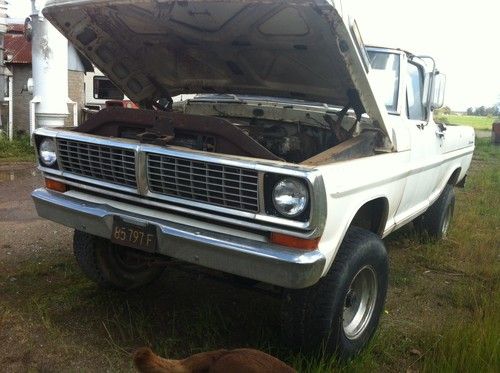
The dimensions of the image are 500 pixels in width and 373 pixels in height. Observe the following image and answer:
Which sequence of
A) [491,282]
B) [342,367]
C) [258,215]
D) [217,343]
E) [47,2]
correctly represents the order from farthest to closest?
[491,282], [47,2], [217,343], [342,367], [258,215]

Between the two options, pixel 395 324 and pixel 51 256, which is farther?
pixel 51 256

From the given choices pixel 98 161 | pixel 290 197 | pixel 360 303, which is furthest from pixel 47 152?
pixel 360 303

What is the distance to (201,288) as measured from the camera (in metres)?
4.25

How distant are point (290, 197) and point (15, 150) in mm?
8460

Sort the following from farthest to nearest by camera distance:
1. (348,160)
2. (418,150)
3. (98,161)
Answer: (418,150) < (98,161) < (348,160)

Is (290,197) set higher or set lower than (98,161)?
lower

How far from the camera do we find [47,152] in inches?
140

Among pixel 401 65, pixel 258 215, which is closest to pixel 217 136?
pixel 258 215

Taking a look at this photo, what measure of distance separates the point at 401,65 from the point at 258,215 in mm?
2335

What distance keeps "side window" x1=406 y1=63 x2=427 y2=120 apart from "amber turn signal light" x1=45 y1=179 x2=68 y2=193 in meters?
2.76

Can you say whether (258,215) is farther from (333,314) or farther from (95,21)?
(95,21)

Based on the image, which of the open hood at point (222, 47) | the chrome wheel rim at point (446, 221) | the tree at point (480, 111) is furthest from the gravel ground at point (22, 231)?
the tree at point (480, 111)

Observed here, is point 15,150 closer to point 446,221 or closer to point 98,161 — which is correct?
point 98,161

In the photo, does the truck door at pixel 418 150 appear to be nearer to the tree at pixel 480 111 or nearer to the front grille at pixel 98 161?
the front grille at pixel 98 161
